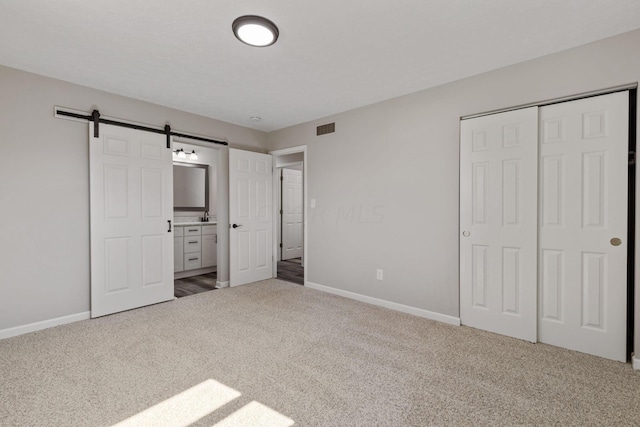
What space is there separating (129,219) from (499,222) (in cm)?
392

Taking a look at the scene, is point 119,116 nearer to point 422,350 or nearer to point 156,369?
point 156,369

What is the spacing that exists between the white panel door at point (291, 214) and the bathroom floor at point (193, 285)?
78.4 inches

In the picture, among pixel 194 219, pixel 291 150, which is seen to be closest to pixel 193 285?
pixel 194 219

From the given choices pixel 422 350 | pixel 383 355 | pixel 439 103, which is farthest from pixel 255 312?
pixel 439 103

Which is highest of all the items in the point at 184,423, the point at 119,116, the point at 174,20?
the point at 174,20

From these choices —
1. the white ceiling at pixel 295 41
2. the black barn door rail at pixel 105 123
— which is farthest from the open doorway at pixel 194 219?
the white ceiling at pixel 295 41

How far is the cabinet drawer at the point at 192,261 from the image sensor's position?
5.01 metres

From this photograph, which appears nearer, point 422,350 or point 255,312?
point 422,350

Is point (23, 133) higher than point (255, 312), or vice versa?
point (23, 133)

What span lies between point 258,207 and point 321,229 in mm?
1168

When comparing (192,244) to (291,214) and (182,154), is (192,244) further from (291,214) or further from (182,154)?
(291,214)

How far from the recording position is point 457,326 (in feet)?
9.77

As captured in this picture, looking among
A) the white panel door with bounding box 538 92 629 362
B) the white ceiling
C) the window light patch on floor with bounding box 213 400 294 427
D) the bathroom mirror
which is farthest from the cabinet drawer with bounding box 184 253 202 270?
the white panel door with bounding box 538 92 629 362

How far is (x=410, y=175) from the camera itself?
3350 mm
